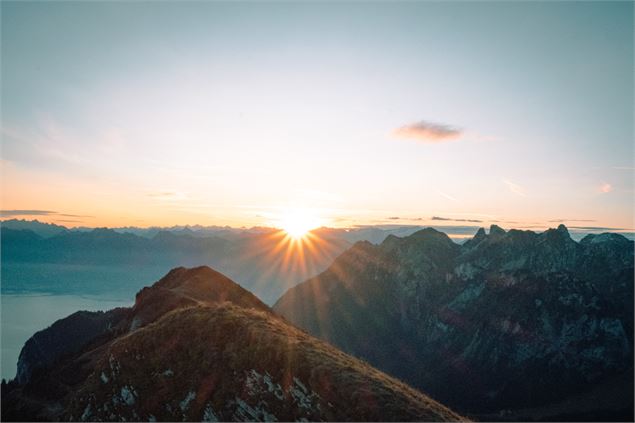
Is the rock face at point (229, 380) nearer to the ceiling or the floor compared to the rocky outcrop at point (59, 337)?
nearer to the ceiling

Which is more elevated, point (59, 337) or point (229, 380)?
point (229, 380)

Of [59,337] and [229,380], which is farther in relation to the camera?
[59,337]

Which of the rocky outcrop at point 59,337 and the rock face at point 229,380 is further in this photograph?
the rocky outcrop at point 59,337

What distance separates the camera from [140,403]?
24.1 metres

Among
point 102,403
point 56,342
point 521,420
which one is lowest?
point 521,420

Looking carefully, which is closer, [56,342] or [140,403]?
[140,403]

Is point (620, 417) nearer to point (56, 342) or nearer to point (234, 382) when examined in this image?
point (234, 382)

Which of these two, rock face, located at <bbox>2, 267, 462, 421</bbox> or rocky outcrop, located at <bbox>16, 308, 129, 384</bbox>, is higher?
rock face, located at <bbox>2, 267, 462, 421</bbox>

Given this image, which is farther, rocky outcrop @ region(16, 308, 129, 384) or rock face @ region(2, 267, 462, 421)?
rocky outcrop @ region(16, 308, 129, 384)

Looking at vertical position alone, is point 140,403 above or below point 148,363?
below

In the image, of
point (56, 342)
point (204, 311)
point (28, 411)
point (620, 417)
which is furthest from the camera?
point (620, 417)

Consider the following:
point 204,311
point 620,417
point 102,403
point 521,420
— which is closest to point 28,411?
point 102,403

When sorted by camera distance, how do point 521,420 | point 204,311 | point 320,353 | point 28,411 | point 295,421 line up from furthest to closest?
point 521,420 < point 28,411 < point 204,311 < point 320,353 < point 295,421

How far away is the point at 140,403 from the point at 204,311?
290 inches
